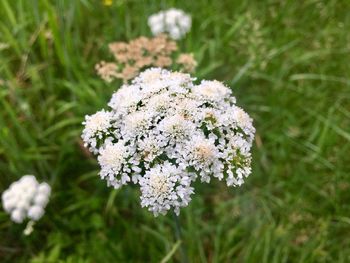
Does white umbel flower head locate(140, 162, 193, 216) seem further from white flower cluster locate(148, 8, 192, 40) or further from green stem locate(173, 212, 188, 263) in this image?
white flower cluster locate(148, 8, 192, 40)

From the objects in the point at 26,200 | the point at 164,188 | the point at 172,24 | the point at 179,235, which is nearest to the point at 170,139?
the point at 164,188

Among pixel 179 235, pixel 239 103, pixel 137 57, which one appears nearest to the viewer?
pixel 179 235

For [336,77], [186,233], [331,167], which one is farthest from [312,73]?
[186,233]

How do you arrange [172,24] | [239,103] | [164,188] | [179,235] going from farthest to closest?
[239,103] → [172,24] → [179,235] → [164,188]

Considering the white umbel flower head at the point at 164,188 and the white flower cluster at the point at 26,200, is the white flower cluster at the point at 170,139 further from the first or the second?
the white flower cluster at the point at 26,200

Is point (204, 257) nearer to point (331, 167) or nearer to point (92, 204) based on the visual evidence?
point (92, 204)

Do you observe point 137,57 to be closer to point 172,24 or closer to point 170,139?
point 172,24

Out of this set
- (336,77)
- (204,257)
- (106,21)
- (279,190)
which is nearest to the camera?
(204,257)
